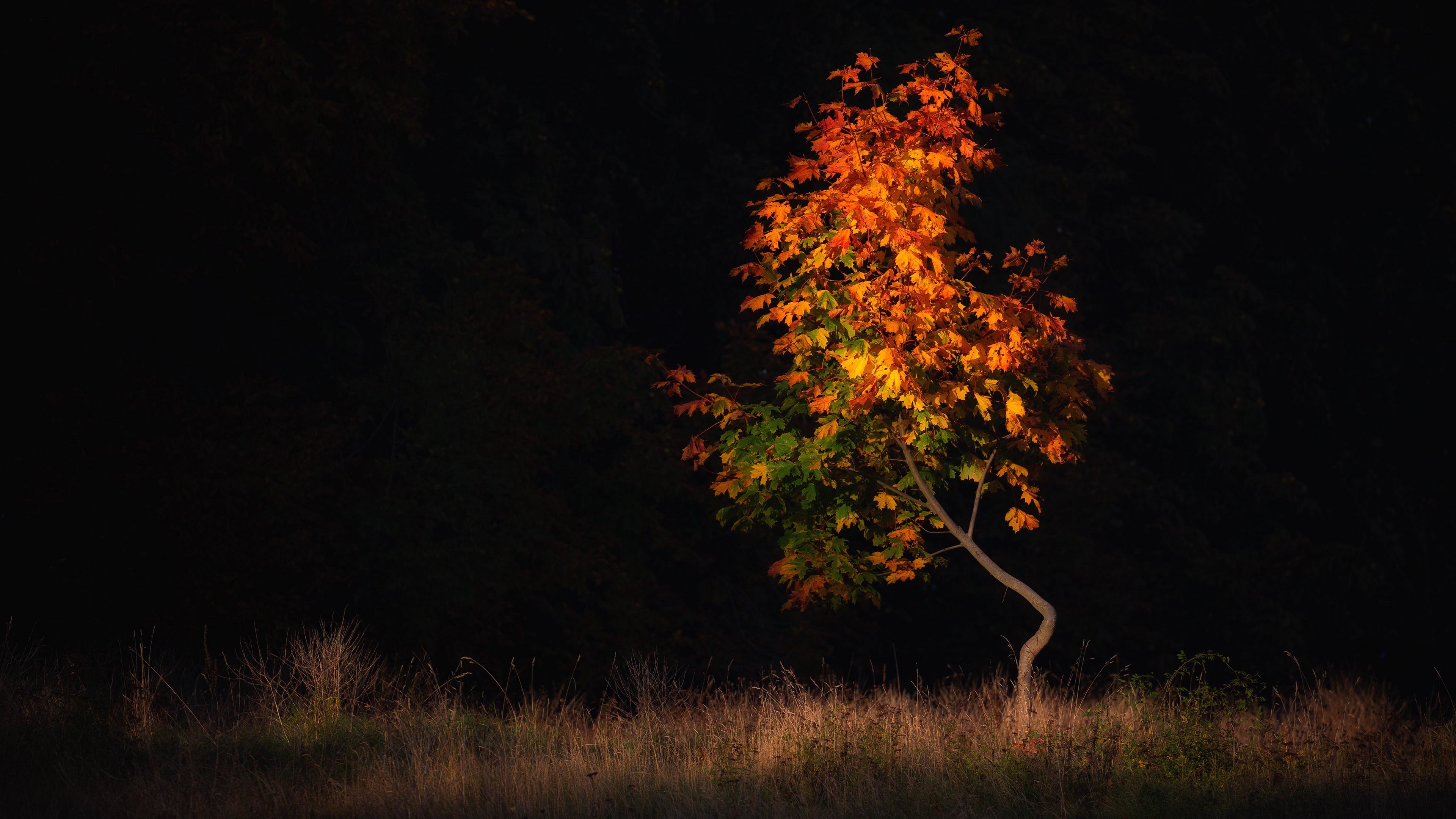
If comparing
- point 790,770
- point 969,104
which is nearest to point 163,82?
point 969,104

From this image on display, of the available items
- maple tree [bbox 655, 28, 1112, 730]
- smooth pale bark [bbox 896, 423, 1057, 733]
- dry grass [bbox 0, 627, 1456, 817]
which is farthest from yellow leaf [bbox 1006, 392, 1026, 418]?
dry grass [bbox 0, 627, 1456, 817]

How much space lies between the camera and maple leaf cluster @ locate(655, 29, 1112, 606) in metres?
7.70

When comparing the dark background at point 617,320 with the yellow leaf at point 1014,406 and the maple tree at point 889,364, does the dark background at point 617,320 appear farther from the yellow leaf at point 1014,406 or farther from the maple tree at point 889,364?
the yellow leaf at point 1014,406

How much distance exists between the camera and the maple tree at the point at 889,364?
7707mm

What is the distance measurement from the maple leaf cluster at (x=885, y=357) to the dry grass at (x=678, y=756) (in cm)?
125

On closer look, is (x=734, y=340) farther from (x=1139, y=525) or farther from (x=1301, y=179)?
(x=1301, y=179)

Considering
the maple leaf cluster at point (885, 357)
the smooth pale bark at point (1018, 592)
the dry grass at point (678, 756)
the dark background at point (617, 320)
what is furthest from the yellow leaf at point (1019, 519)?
the dark background at point (617, 320)

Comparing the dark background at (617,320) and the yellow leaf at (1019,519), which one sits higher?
the dark background at (617,320)

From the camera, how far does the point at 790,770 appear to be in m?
7.05

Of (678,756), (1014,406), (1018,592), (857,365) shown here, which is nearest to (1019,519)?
(1018,592)

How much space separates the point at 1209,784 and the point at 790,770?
2.34 m

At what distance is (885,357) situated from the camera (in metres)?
7.22

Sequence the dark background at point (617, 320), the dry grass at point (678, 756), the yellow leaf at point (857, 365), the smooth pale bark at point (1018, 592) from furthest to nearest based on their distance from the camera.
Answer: the dark background at point (617, 320) → the smooth pale bark at point (1018, 592) → the yellow leaf at point (857, 365) → the dry grass at point (678, 756)

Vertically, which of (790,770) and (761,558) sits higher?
(761,558)
